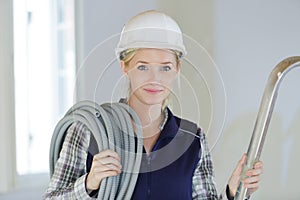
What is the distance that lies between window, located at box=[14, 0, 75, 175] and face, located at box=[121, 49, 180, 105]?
0.32 meters

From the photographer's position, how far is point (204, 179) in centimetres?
94

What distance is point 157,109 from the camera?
0.89 metres

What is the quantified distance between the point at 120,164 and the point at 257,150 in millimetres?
245

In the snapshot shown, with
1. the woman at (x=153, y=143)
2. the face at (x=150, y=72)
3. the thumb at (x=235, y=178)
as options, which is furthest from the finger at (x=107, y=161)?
the thumb at (x=235, y=178)

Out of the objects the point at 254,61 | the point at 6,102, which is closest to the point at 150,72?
the point at 6,102

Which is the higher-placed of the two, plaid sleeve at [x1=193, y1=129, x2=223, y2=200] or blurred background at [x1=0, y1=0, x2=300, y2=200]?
blurred background at [x1=0, y1=0, x2=300, y2=200]

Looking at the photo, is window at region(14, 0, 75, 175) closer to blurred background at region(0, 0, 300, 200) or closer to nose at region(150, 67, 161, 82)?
blurred background at region(0, 0, 300, 200)

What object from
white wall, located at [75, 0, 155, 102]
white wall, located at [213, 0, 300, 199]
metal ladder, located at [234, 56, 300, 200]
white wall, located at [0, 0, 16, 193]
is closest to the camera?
metal ladder, located at [234, 56, 300, 200]

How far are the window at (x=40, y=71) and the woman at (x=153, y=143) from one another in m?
0.29

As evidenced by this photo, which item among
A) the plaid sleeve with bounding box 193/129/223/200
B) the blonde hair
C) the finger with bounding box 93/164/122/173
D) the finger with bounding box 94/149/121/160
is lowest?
the plaid sleeve with bounding box 193/129/223/200

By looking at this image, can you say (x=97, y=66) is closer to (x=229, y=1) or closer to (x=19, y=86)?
(x=19, y=86)

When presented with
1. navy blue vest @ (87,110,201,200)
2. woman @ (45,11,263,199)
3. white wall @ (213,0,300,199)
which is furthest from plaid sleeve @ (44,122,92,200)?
white wall @ (213,0,300,199)

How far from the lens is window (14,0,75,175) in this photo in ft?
3.78

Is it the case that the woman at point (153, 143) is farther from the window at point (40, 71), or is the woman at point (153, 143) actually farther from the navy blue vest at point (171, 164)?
the window at point (40, 71)
